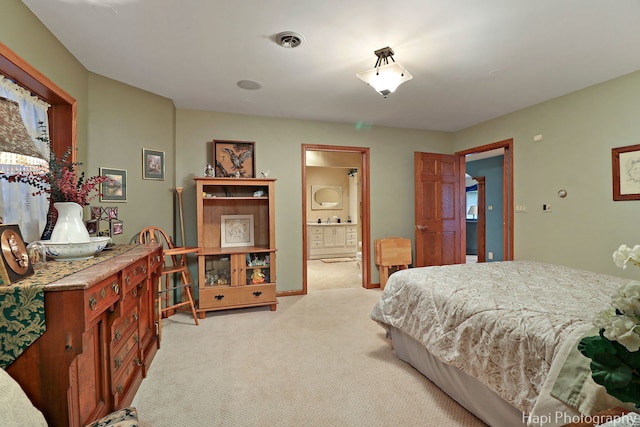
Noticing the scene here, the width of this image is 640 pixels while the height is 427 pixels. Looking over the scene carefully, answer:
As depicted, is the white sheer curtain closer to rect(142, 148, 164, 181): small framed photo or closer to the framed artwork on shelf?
the framed artwork on shelf

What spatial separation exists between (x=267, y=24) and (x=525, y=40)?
1.98 m

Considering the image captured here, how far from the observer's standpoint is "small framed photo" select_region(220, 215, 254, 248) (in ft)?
12.8

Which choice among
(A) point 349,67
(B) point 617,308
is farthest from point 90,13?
(B) point 617,308

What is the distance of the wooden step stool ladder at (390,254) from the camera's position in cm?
448

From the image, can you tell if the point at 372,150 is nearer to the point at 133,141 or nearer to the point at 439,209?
the point at 439,209

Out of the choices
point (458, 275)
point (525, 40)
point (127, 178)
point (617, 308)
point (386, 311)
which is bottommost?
point (386, 311)

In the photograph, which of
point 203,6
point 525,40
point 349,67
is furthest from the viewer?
point 349,67

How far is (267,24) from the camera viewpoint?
2088 millimetres

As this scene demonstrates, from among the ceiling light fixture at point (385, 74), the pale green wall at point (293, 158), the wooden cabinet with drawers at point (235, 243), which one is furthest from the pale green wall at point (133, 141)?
the ceiling light fixture at point (385, 74)

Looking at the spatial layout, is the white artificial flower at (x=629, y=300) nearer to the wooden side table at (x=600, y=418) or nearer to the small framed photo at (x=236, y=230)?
the wooden side table at (x=600, y=418)

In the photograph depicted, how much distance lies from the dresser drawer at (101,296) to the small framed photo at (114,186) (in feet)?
5.89

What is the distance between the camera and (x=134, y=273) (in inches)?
74.8

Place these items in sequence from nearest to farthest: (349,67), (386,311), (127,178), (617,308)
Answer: (617,308)
(386,311)
(349,67)
(127,178)

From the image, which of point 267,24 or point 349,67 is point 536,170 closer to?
point 349,67
